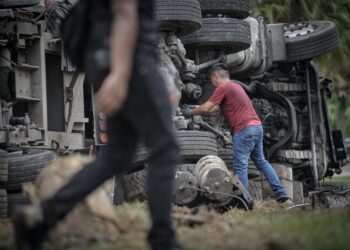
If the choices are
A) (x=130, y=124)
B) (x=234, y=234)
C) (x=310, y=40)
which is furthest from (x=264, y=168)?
(x=130, y=124)

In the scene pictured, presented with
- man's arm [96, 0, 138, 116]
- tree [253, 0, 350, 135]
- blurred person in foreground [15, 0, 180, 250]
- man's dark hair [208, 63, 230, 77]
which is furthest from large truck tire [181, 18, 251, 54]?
tree [253, 0, 350, 135]

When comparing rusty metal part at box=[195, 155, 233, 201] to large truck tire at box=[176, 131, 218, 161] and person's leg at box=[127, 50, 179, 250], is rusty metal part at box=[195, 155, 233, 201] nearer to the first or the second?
large truck tire at box=[176, 131, 218, 161]

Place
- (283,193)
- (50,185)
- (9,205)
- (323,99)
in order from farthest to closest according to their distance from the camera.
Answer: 1. (323,99)
2. (283,193)
3. (9,205)
4. (50,185)

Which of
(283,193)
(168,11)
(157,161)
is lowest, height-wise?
(283,193)

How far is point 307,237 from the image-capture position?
184 inches

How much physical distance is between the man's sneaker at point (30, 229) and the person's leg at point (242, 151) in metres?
5.99

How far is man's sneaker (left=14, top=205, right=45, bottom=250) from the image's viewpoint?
419 cm

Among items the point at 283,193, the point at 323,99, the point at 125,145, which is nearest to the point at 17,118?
the point at 283,193

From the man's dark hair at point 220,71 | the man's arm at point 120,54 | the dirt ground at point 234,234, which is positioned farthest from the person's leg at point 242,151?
the man's arm at point 120,54

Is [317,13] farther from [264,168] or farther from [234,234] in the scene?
[234,234]

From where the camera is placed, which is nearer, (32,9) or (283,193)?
(32,9)

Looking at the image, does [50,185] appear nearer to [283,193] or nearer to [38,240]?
[38,240]

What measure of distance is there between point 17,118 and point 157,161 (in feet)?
15.4

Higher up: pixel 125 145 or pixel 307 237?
pixel 125 145
